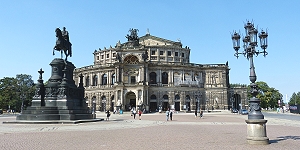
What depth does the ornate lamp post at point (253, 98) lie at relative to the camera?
11.8 m

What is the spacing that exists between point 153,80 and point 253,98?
197 feet

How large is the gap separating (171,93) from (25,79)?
5367 cm

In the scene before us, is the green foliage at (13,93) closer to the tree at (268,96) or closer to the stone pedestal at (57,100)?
the stone pedestal at (57,100)

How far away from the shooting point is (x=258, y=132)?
11758mm

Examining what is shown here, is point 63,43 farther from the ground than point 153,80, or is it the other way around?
point 63,43

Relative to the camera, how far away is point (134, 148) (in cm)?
1091

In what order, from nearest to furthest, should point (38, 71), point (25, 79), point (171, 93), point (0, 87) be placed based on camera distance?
point (38, 71)
point (171, 93)
point (0, 87)
point (25, 79)

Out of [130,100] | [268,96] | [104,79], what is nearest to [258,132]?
[130,100]

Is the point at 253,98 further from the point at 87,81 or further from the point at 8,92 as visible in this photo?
the point at 8,92

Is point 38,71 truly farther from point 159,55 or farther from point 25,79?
point 25,79

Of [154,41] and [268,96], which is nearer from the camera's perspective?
[154,41]

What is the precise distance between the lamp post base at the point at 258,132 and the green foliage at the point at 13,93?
7507cm

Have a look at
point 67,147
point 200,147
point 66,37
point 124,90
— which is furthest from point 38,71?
point 124,90

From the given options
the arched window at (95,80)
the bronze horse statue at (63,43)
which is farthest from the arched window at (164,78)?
the bronze horse statue at (63,43)
